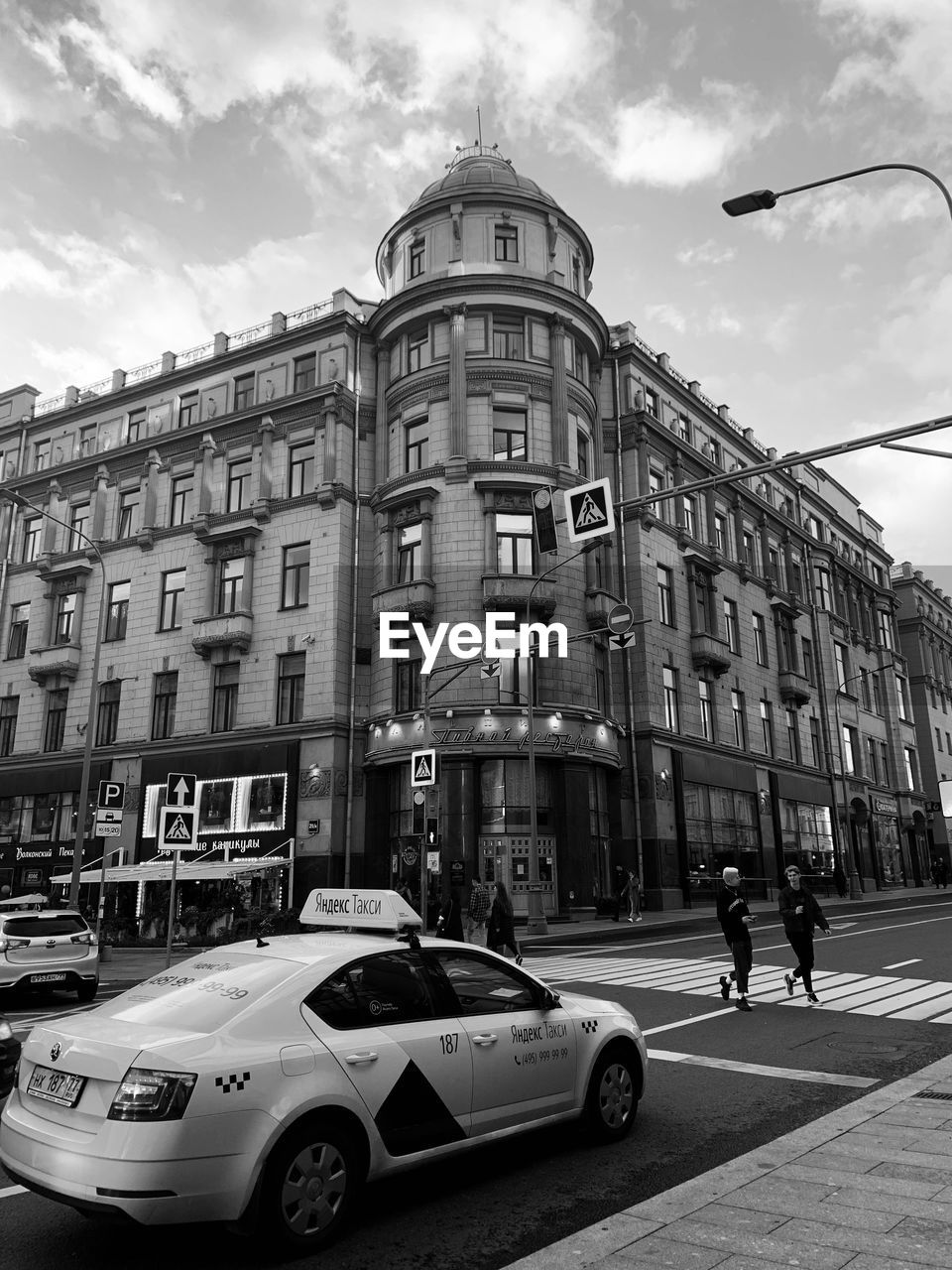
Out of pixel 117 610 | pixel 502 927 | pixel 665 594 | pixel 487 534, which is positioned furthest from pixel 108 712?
pixel 502 927

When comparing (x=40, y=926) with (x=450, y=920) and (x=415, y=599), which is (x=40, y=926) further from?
(x=415, y=599)

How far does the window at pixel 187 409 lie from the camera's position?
43562 millimetres

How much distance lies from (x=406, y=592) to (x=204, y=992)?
29.3m

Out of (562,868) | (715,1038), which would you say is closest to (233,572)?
(562,868)

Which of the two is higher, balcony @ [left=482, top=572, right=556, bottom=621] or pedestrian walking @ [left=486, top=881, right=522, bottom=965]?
balcony @ [left=482, top=572, right=556, bottom=621]

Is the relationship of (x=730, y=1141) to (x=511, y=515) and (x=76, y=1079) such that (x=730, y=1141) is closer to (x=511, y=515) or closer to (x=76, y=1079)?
(x=76, y=1079)

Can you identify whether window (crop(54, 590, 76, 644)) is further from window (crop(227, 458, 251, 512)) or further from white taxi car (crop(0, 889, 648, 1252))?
white taxi car (crop(0, 889, 648, 1252))

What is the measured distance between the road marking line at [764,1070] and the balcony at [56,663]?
38.1 m

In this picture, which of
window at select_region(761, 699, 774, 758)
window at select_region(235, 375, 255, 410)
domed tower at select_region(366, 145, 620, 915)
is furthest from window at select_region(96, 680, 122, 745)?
window at select_region(761, 699, 774, 758)

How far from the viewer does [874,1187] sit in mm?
5387

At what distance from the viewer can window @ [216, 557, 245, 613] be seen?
3944 cm

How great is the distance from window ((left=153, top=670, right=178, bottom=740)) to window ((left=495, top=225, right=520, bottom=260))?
71.2 ft

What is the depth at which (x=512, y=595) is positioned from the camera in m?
33.3

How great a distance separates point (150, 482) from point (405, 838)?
814 inches
